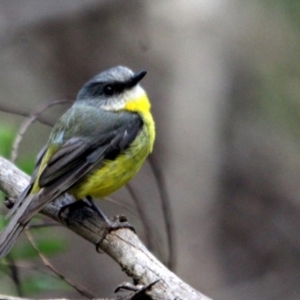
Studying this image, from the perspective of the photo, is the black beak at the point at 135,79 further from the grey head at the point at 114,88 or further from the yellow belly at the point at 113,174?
the yellow belly at the point at 113,174

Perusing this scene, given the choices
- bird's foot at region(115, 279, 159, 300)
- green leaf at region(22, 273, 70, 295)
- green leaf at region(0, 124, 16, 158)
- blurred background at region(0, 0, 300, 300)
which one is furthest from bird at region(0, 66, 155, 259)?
blurred background at region(0, 0, 300, 300)

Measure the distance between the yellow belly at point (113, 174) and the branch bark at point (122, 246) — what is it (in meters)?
0.14

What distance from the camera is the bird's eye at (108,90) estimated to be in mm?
5742

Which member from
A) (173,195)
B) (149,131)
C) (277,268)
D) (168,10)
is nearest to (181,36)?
(168,10)

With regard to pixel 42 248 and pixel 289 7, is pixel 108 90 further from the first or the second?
pixel 289 7

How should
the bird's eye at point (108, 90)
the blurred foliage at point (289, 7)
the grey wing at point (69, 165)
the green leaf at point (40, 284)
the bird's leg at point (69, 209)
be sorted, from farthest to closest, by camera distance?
1. the blurred foliage at point (289, 7)
2. the bird's eye at point (108, 90)
3. the green leaf at point (40, 284)
4. the bird's leg at point (69, 209)
5. the grey wing at point (69, 165)

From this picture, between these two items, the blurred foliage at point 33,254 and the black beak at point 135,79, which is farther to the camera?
the black beak at point 135,79

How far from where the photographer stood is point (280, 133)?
465 inches

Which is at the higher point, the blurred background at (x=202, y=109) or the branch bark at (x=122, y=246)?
the blurred background at (x=202, y=109)

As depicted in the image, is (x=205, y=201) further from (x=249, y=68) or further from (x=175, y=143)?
(x=249, y=68)

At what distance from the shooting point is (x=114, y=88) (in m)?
5.73

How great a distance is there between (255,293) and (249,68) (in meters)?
3.36

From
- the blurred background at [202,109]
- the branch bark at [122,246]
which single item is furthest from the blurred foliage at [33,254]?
the blurred background at [202,109]

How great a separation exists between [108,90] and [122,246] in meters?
1.40
